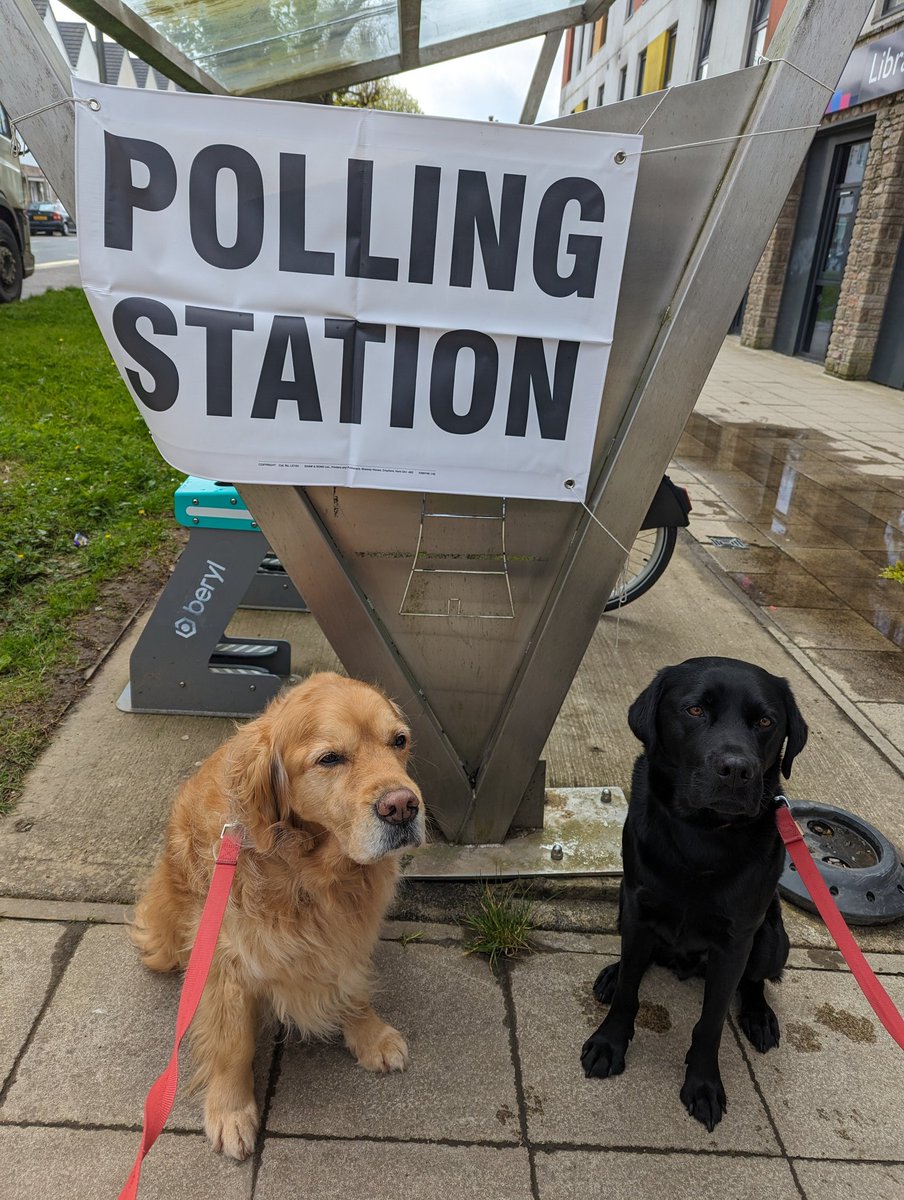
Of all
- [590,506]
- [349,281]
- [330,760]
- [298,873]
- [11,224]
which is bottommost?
[298,873]

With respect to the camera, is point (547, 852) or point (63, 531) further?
point (63, 531)

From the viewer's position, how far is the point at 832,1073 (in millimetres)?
2248

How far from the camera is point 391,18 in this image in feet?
13.2

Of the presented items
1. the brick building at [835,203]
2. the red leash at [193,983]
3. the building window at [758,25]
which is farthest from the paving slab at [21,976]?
the building window at [758,25]

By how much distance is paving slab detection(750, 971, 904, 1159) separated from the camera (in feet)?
6.79

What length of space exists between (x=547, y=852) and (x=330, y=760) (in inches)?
54.3

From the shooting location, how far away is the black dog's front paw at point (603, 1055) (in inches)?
87.0

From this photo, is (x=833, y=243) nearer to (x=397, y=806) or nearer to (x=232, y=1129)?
(x=397, y=806)

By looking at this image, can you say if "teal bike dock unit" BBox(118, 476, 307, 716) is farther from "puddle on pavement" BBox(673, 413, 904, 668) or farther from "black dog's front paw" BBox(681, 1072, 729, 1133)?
"puddle on pavement" BBox(673, 413, 904, 668)

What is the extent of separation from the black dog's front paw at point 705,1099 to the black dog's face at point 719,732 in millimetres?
757

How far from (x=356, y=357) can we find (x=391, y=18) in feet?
9.70

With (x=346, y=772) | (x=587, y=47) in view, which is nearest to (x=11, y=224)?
(x=346, y=772)

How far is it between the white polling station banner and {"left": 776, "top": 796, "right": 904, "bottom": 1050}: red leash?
123 cm

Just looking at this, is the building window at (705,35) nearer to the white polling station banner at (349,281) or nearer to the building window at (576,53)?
the building window at (576,53)
